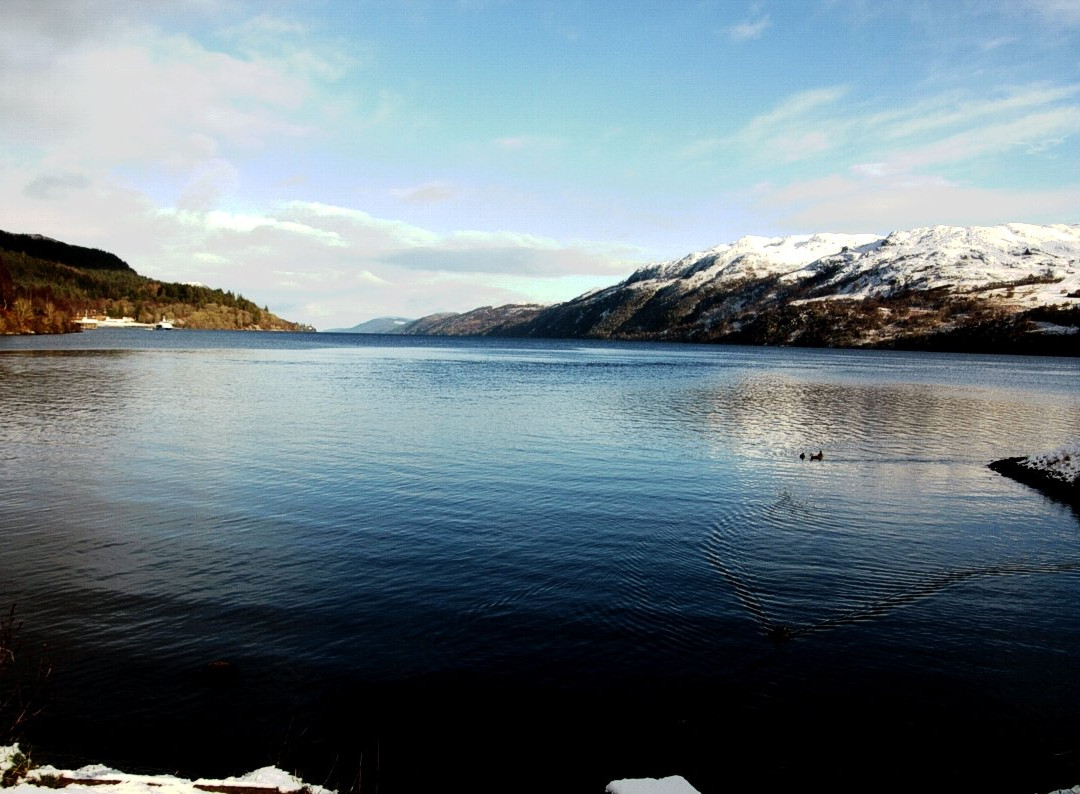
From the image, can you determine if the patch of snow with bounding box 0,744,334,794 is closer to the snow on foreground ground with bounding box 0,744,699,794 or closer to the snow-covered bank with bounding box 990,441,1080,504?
the snow on foreground ground with bounding box 0,744,699,794

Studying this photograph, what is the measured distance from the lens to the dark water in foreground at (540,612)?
43.8ft

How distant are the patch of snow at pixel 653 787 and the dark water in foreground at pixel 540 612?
6.24 ft

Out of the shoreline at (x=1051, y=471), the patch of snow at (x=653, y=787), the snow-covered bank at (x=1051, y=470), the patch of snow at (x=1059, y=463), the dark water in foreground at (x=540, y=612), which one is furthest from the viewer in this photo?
the patch of snow at (x=1059, y=463)

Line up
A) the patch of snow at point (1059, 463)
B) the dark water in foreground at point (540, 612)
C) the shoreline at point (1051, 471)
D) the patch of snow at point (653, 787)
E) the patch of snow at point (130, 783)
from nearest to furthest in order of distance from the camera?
1. the patch of snow at point (130, 783)
2. the patch of snow at point (653, 787)
3. the dark water in foreground at point (540, 612)
4. the shoreline at point (1051, 471)
5. the patch of snow at point (1059, 463)

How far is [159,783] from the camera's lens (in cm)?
1036

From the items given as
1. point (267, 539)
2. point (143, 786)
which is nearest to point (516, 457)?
point (267, 539)

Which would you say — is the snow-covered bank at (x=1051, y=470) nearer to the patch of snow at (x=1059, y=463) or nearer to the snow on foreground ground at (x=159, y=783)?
the patch of snow at (x=1059, y=463)

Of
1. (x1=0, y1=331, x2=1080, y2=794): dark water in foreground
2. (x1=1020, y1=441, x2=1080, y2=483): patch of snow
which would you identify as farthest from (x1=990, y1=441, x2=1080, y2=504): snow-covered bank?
(x1=0, y1=331, x2=1080, y2=794): dark water in foreground

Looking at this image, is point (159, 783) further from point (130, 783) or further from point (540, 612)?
point (540, 612)

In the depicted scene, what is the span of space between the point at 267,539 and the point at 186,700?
11.1 metres

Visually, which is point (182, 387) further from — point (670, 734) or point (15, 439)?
point (670, 734)

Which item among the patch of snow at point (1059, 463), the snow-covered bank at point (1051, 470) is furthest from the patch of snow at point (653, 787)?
the patch of snow at point (1059, 463)

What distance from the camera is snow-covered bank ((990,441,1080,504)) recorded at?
3703 cm

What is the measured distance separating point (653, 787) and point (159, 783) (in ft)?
25.6
